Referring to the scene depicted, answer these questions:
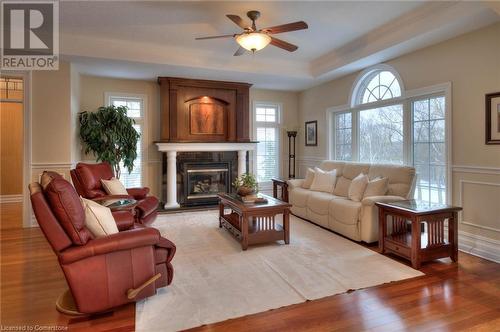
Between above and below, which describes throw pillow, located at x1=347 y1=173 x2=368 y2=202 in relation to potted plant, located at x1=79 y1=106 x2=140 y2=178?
below

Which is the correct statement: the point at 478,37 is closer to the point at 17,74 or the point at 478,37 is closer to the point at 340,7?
the point at 340,7

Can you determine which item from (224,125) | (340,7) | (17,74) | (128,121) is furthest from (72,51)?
(340,7)

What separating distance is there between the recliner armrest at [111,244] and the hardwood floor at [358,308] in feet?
1.70

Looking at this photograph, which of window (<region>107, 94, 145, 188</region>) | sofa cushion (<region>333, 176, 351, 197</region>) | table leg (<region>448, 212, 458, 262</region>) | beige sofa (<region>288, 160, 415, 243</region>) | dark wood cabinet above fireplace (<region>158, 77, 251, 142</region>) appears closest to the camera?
table leg (<region>448, 212, 458, 262</region>)

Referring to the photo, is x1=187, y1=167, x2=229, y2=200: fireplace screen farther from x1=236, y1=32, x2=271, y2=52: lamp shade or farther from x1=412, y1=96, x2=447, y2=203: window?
x1=412, y1=96, x2=447, y2=203: window

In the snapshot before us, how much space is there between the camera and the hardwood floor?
7.02ft

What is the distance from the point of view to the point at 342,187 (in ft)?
15.9

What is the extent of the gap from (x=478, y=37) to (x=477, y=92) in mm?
668

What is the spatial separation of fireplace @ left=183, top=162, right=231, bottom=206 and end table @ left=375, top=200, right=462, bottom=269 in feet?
12.5

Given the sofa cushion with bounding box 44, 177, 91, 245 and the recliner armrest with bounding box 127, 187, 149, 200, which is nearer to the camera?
the sofa cushion with bounding box 44, 177, 91, 245

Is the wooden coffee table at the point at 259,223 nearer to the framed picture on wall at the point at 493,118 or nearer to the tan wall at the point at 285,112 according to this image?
the framed picture on wall at the point at 493,118

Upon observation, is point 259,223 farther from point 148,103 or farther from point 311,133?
point 148,103

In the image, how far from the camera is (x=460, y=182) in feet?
12.6
